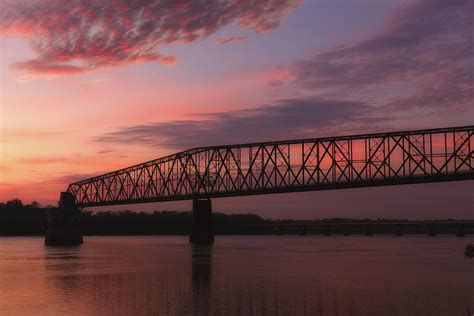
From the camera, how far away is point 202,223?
530 ft

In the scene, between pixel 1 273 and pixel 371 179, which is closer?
pixel 1 273

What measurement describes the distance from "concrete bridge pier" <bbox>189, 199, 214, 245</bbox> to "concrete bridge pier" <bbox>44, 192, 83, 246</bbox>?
99.5ft

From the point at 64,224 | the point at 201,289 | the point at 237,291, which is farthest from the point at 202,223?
the point at 237,291

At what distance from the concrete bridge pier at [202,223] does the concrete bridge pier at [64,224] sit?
30.3 m

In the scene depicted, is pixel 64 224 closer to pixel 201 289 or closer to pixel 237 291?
pixel 201 289

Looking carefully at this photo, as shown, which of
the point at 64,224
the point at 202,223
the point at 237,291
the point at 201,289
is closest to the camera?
the point at 237,291

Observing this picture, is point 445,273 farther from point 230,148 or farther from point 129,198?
point 129,198

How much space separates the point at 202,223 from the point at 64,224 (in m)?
35.3

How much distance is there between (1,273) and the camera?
77312 mm

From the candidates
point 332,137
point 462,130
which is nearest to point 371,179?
point 332,137

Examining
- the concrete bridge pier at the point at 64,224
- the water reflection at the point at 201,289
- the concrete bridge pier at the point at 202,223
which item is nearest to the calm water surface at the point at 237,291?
the water reflection at the point at 201,289

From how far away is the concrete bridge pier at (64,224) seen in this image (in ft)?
538

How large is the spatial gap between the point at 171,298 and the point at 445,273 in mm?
37195

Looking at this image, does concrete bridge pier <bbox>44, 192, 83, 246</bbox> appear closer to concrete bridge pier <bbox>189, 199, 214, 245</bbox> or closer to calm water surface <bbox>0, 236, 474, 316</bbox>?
concrete bridge pier <bbox>189, 199, 214, 245</bbox>
